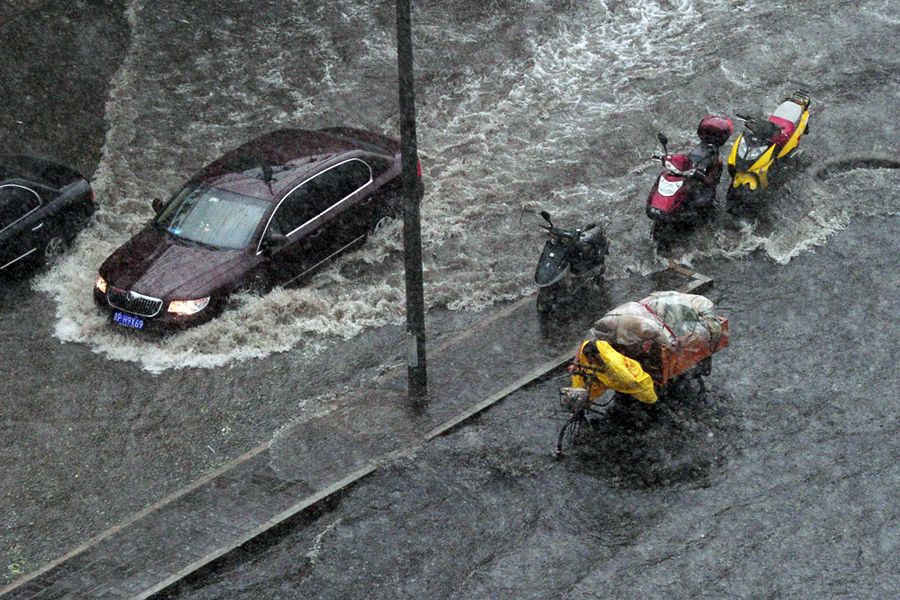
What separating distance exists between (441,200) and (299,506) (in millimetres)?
6207

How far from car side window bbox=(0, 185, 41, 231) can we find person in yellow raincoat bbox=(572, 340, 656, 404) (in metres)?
7.47

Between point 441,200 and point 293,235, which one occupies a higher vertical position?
point 293,235

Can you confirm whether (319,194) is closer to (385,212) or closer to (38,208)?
(385,212)

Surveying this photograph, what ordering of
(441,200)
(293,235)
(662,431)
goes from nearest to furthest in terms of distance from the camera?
(662,431) → (293,235) → (441,200)

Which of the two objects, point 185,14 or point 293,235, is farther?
point 185,14

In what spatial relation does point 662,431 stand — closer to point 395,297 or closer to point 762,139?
point 395,297

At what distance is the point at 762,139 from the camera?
13672 mm

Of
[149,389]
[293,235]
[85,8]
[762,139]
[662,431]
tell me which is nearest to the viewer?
[662,431]

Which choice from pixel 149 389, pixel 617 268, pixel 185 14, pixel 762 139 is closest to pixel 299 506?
pixel 149 389

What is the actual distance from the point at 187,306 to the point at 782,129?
800 cm

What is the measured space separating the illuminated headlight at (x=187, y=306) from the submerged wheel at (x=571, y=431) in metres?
4.31

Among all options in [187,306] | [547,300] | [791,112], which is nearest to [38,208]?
[187,306]

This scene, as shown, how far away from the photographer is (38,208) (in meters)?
13.4

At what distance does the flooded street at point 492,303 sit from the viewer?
9.26 m
